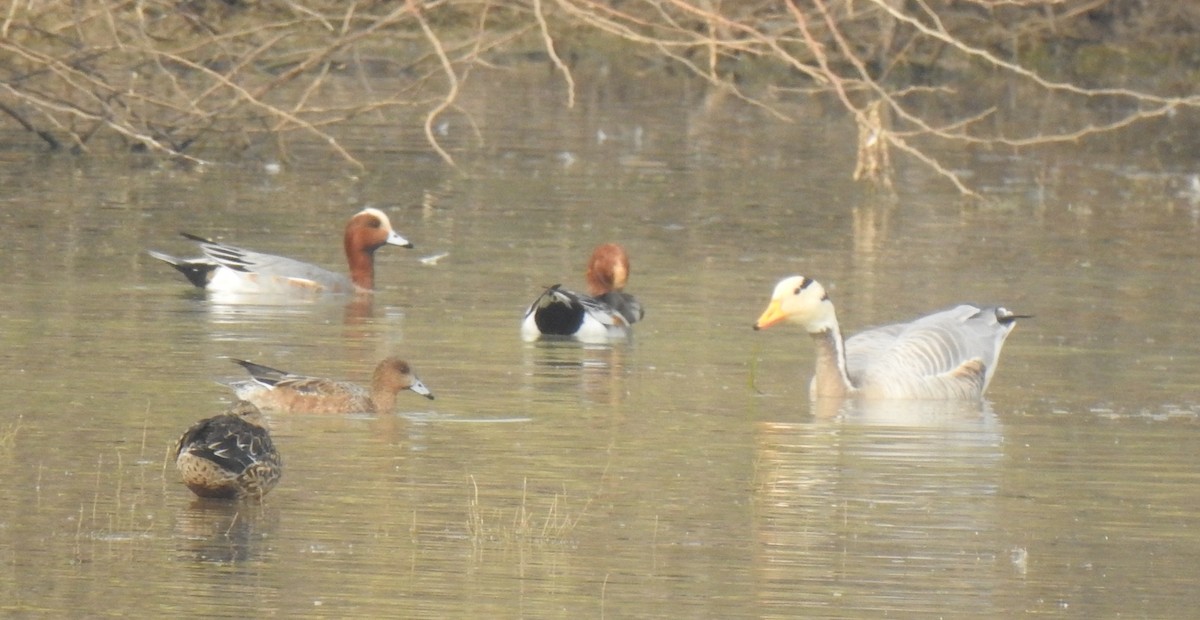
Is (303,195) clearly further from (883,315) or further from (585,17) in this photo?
(585,17)

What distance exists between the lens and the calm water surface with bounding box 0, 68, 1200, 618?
742 centimetres

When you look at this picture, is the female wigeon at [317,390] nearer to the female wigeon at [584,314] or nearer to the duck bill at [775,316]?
the duck bill at [775,316]

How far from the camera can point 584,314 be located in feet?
44.6

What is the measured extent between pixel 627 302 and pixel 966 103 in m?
22.0

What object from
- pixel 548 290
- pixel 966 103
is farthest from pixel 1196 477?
pixel 966 103

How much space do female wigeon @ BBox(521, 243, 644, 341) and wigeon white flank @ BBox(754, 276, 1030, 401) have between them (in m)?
1.77

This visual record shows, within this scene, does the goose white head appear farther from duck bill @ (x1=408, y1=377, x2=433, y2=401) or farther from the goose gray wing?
duck bill @ (x1=408, y1=377, x2=433, y2=401)

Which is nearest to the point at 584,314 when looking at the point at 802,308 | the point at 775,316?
the point at 775,316

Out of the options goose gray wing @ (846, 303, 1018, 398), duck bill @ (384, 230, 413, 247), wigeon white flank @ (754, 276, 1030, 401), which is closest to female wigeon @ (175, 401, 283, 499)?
wigeon white flank @ (754, 276, 1030, 401)

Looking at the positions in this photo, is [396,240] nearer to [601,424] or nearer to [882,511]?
[601,424]

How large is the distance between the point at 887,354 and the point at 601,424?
1.87 metres

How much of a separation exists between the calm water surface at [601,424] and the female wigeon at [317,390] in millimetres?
119

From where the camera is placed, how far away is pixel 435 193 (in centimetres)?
2148

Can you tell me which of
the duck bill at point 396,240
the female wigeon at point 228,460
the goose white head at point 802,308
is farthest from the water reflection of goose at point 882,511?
the duck bill at point 396,240
